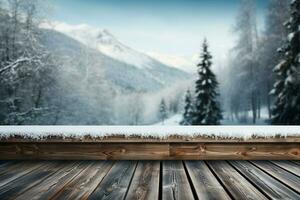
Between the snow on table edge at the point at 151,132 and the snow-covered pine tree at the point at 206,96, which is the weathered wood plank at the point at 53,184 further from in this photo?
the snow-covered pine tree at the point at 206,96

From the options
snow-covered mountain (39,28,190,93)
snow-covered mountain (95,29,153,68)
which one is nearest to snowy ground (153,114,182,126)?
snow-covered mountain (39,28,190,93)

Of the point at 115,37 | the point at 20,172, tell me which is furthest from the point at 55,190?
the point at 115,37

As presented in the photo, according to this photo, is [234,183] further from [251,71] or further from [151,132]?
[251,71]

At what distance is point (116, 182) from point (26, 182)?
514 millimetres

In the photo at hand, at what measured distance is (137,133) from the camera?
1927 mm

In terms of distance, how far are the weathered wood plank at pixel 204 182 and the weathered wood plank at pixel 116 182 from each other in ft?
1.24

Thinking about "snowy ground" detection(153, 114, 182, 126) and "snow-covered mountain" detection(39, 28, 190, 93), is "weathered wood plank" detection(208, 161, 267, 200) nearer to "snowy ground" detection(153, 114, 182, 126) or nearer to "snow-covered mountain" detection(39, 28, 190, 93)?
"snowy ground" detection(153, 114, 182, 126)

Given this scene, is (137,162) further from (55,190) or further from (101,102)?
(101,102)

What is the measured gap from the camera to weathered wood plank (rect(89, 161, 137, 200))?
118 centimetres

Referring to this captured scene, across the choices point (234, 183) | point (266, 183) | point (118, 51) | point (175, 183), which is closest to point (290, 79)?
point (118, 51)

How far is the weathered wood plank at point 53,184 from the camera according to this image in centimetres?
119

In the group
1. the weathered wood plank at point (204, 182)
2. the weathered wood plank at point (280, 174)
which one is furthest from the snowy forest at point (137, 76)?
the weathered wood plank at point (204, 182)

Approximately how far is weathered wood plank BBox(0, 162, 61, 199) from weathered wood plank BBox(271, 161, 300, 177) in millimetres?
1582

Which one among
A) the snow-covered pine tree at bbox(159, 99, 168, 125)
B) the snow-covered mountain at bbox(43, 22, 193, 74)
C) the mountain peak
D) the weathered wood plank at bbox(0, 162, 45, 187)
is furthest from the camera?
the mountain peak
